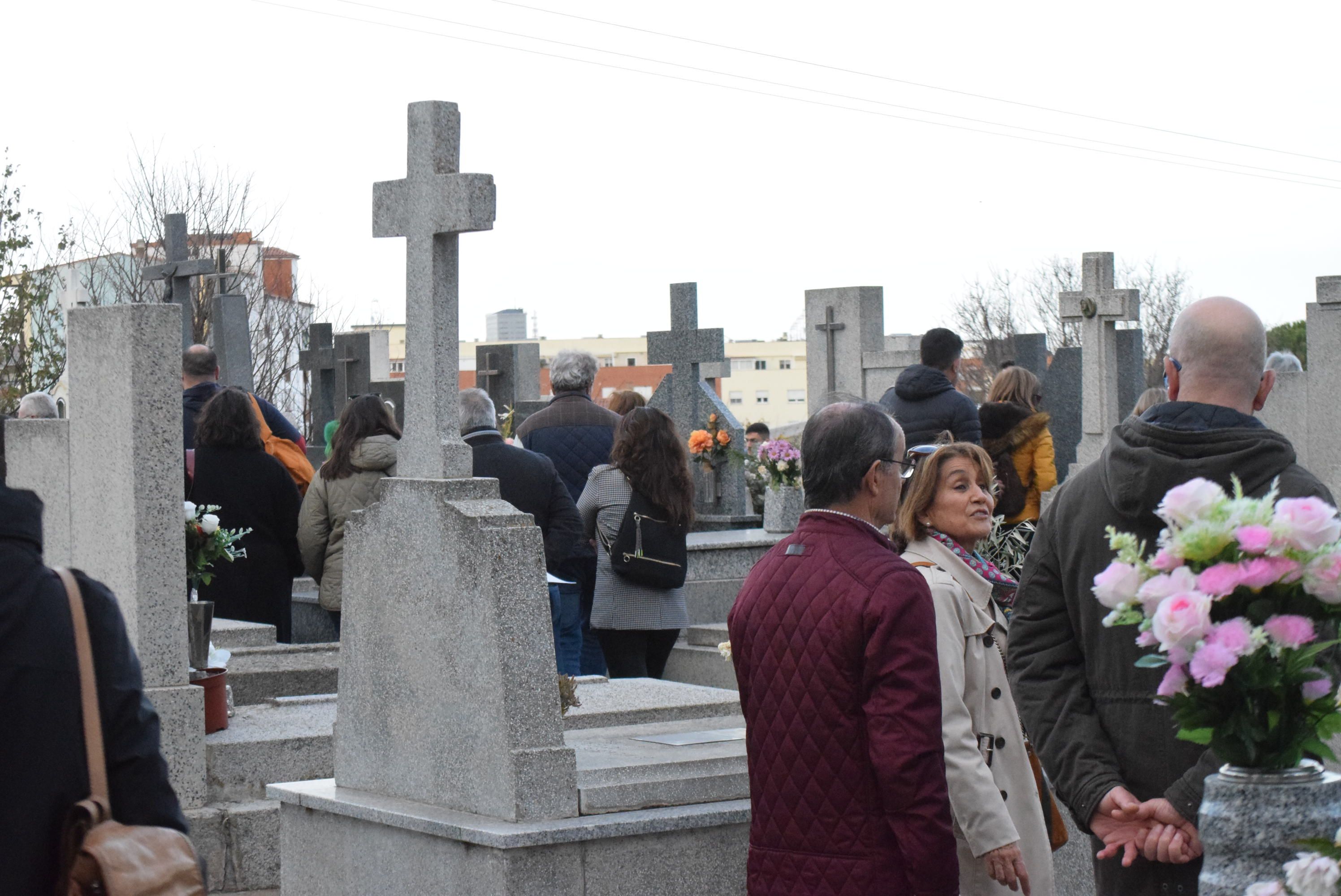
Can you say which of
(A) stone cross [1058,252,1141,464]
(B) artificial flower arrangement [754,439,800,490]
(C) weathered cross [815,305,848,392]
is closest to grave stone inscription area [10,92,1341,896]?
(B) artificial flower arrangement [754,439,800,490]

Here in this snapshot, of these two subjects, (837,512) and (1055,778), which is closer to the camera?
(1055,778)

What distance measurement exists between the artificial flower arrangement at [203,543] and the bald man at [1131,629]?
13.8 ft

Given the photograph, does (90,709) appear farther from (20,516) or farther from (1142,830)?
(1142,830)

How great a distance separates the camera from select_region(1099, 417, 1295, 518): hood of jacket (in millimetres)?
3432

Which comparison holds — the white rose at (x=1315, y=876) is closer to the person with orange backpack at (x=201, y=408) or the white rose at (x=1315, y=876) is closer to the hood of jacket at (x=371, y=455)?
the hood of jacket at (x=371, y=455)

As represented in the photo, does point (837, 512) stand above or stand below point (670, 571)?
above

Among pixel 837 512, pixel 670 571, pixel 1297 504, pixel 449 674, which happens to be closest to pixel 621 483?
pixel 670 571

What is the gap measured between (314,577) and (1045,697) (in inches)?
241

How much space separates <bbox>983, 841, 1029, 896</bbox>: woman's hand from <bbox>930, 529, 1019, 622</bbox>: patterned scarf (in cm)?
73

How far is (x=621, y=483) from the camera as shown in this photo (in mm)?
8477

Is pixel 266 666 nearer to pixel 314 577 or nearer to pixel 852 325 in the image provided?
pixel 314 577

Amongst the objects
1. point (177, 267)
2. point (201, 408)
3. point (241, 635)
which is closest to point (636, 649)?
point (241, 635)

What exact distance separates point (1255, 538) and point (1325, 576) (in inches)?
5.2

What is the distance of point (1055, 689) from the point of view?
371 cm
